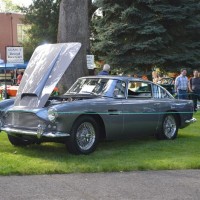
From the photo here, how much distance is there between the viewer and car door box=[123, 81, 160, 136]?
954cm

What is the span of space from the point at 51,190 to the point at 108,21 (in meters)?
20.7

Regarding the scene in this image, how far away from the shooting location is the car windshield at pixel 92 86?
962cm

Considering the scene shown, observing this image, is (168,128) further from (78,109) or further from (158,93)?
(78,109)

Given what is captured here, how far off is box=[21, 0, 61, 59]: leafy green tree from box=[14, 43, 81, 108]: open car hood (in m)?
27.4

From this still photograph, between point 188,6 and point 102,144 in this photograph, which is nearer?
point 102,144

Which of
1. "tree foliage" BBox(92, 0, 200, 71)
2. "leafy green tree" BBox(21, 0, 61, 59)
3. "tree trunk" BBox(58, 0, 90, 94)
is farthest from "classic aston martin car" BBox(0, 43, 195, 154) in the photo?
"leafy green tree" BBox(21, 0, 61, 59)

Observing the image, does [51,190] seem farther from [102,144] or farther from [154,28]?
[154,28]

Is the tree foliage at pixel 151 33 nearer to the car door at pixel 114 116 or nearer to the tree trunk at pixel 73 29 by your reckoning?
the tree trunk at pixel 73 29

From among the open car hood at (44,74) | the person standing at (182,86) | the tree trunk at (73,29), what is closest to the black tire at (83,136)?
the open car hood at (44,74)

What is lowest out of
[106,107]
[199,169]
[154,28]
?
[199,169]

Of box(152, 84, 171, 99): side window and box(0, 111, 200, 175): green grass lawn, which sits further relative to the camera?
box(152, 84, 171, 99): side window

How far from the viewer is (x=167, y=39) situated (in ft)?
79.3

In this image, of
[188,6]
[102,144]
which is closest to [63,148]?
[102,144]

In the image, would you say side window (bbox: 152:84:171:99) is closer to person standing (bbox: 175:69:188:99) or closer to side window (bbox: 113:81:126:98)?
side window (bbox: 113:81:126:98)
